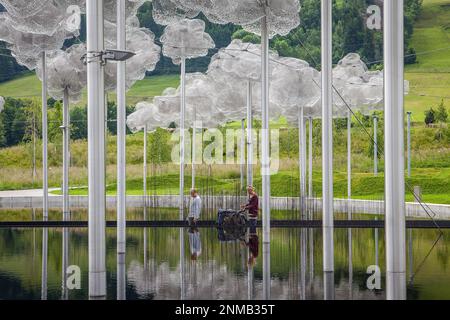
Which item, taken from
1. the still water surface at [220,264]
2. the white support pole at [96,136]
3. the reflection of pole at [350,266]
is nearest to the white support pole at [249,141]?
the still water surface at [220,264]

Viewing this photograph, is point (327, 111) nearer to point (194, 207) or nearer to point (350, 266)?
point (350, 266)

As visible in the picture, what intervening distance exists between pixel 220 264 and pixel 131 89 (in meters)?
58.1

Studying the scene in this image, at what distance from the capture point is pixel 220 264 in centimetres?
1208

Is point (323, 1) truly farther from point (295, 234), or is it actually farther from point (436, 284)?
point (295, 234)

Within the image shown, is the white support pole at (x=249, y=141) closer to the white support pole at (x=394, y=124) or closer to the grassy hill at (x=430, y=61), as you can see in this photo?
the white support pole at (x=394, y=124)

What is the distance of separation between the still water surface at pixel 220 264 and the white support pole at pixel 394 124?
25.5 inches

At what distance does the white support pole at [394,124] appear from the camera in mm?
9195

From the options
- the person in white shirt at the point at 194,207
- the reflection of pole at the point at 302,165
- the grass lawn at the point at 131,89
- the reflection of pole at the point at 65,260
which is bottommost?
the reflection of pole at the point at 65,260

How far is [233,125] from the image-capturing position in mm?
58469

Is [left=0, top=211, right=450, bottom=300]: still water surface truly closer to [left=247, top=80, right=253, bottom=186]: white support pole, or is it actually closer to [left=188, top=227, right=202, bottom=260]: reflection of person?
Result: [left=188, top=227, right=202, bottom=260]: reflection of person

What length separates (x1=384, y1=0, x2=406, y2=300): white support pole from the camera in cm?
920

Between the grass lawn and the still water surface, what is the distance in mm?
49372
